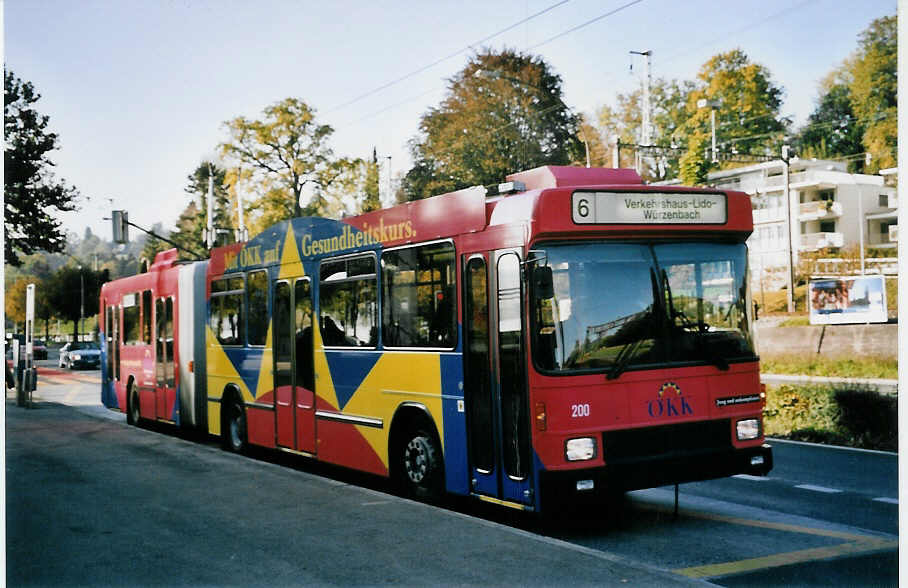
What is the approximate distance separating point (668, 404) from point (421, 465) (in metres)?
2.78

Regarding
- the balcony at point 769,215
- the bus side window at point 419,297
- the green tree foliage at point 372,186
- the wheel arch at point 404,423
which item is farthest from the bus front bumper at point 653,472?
the balcony at point 769,215

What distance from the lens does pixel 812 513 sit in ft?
32.5

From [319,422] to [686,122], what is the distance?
48240 mm

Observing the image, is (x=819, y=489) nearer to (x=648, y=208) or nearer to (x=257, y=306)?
(x=648, y=208)

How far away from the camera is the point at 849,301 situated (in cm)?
3581

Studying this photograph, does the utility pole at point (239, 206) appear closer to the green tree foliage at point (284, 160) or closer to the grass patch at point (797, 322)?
the green tree foliage at point (284, 160)

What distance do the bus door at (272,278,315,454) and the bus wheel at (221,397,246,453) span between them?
1432 millimetres

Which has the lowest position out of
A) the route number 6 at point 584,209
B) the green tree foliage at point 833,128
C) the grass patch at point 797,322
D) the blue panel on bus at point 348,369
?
the blue panel on bus at point 348,369

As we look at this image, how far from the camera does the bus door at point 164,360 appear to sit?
1827cm

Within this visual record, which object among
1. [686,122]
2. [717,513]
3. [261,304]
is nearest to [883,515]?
[717,513]

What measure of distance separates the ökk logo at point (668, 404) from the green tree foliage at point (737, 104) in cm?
4900

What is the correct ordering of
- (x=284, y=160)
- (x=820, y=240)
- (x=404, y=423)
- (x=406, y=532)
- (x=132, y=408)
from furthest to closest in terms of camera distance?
(x=820, y=240) → (x=284, y=160) → (x=132, y=408) → (x=404, y=423) → (x=406, y=532)

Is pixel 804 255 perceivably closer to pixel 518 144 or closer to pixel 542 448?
pixel 518 144

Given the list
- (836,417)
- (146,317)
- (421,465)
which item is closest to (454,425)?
(421,465)
